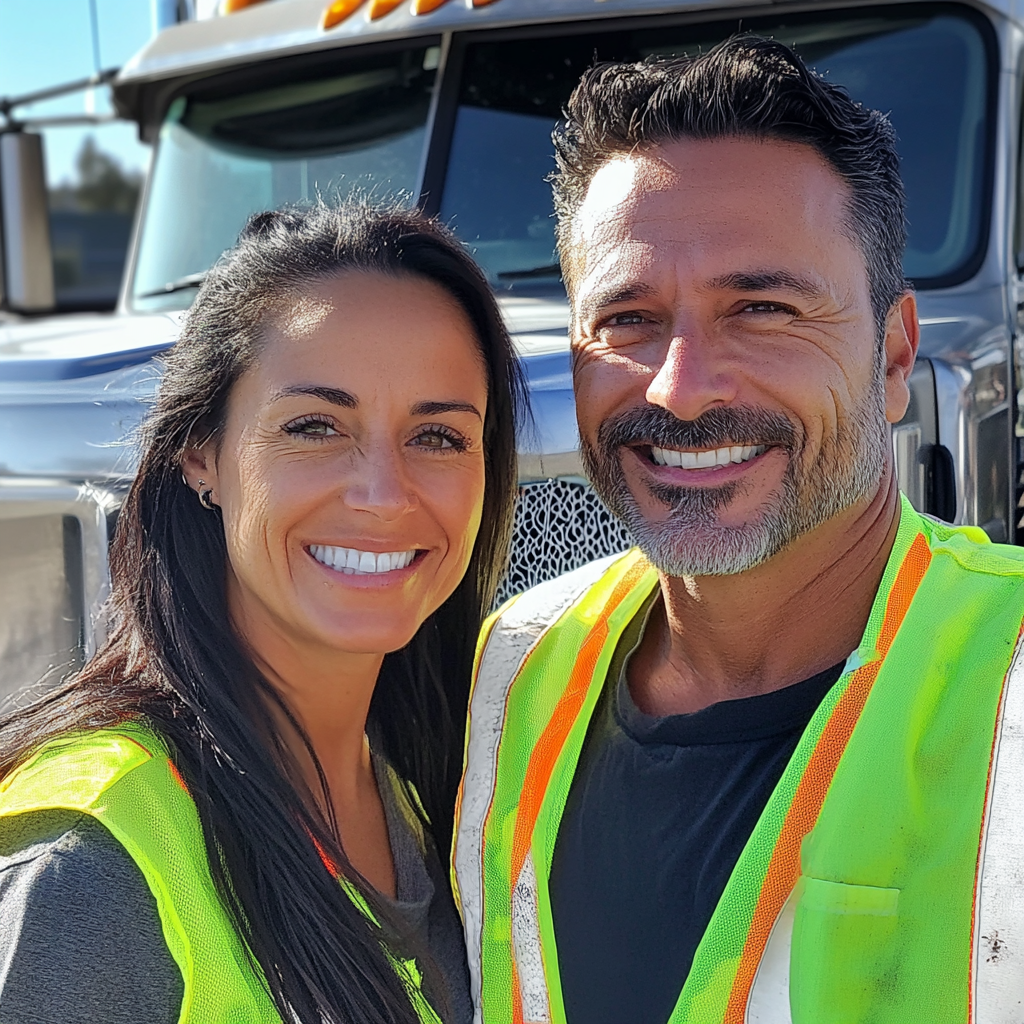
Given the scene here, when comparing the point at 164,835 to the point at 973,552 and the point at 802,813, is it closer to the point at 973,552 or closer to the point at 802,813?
the point at 802,813

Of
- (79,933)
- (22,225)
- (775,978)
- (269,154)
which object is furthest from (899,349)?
(22,225)

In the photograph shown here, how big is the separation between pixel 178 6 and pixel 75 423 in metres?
2.35

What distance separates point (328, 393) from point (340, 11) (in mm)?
2133

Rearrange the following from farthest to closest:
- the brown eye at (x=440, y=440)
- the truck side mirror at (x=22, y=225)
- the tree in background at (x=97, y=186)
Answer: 1. the tree in background at (x=97, y=186)
2. the truck side mirror at (x=22, y=225)
3. the brown eye at (x=440, y=440)

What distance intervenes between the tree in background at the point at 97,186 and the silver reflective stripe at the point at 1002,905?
22793mm

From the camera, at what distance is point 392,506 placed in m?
1.93

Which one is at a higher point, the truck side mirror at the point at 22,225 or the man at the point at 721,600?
the truck side mirror at the point at 22,225

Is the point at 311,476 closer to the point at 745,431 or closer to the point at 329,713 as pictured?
the point at 329,713

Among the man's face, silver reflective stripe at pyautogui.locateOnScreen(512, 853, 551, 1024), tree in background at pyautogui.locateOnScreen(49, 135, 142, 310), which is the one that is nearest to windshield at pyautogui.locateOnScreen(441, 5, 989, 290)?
the man's face

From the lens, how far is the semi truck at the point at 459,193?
256cm

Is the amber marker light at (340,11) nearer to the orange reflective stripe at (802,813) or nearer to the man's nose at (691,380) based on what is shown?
the man's nose at (691,380)

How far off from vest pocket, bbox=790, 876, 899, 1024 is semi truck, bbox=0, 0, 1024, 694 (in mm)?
1091

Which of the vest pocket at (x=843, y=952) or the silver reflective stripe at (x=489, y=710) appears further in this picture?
the silver reflective stripe at (x=489, y=710)

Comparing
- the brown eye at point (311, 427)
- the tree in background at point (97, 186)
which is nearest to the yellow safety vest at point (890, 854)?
the brown eye at point (311, 427)
